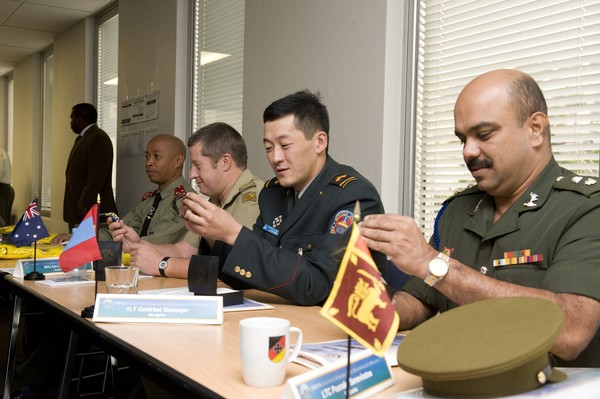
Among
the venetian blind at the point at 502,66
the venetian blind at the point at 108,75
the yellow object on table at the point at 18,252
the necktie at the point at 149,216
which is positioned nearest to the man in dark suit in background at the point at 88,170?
the venetian blind at the point at 108,75

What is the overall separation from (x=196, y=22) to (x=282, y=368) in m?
4.33

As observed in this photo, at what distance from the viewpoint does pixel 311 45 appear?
3.42m

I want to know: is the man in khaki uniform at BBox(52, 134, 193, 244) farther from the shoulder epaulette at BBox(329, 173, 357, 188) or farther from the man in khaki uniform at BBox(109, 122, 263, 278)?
the shoulder epaulette at BBox(329, 173, 357, 188)

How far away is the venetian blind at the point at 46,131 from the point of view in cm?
874

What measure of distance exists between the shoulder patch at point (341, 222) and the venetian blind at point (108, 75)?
15.7 ft

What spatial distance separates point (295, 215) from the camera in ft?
7.22

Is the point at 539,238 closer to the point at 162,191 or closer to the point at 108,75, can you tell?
the point at 162,191

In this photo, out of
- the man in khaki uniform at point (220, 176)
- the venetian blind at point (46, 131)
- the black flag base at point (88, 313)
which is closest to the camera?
the black flag base at point (88, 313)

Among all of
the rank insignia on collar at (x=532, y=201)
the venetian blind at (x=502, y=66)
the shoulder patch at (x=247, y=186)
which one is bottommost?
the rank insignia on collar at (x=532, y=201)

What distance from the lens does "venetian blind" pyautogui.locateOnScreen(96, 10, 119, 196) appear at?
6637 mm

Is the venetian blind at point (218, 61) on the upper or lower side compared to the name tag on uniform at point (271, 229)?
upper

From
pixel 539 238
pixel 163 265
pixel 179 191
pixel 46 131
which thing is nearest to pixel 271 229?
pixel 163 265

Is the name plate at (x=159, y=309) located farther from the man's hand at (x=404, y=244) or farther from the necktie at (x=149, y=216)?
the necktie at (x=149, y=216)

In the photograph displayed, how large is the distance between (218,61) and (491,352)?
407cm
